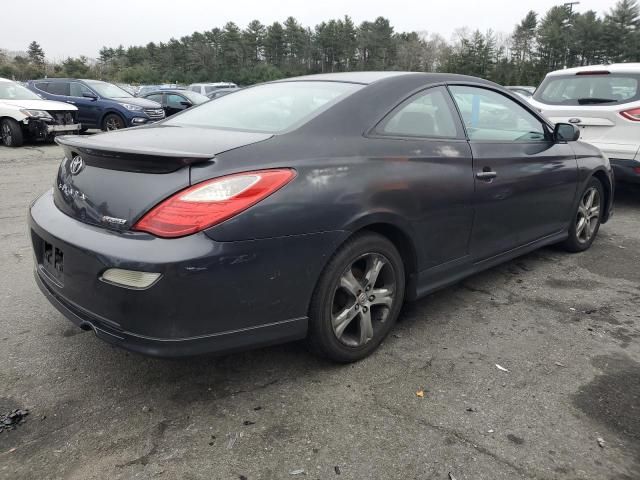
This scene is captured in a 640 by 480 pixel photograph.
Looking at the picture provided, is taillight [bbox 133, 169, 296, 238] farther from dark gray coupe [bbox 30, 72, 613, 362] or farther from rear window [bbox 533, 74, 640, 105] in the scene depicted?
rear window [bbox 533, 74, 640, 105]

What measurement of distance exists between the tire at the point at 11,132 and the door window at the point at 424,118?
37.4ft

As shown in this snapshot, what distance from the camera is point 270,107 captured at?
3.02 meters

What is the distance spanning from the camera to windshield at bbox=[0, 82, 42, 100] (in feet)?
40.0

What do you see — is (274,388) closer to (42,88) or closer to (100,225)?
(100,225)

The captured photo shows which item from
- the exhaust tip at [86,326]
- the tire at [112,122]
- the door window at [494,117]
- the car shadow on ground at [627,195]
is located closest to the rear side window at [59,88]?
the tire at [112,122]

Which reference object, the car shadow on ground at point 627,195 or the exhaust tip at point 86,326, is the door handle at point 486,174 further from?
the car shadow on ground at point 627,195

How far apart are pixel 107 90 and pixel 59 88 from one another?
1446mm

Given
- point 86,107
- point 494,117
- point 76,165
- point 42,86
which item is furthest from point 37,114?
point 494,117

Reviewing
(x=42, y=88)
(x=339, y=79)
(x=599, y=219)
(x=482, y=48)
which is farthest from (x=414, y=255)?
(x=482, y=48)

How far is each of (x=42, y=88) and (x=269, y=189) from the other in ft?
50.9

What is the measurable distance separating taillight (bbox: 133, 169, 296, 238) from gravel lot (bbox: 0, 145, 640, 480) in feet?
2.02

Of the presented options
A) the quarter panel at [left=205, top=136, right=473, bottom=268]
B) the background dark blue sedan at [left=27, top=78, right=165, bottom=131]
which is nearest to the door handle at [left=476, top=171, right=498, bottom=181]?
the quarter panel at [left=205, top=136, right=473, bottom=268]

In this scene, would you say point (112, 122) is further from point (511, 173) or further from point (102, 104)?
point (511, 173)

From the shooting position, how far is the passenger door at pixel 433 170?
2.83m
